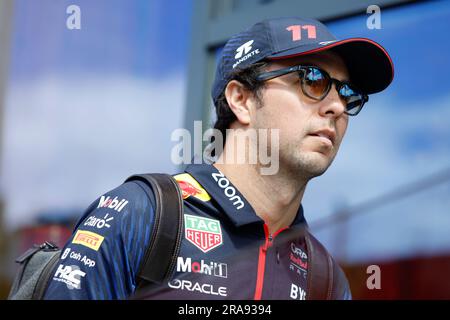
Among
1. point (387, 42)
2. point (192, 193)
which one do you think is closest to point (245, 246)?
point (192, 193)

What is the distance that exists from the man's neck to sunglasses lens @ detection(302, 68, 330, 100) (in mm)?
272

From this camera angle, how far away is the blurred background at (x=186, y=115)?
3949 mm

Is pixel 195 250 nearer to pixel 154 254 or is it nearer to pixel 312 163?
pixel 154 254

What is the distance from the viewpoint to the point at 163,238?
6.84 ft

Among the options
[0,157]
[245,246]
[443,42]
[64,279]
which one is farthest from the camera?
[0,157]

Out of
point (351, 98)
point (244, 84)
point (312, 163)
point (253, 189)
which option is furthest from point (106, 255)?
point (351, 98)

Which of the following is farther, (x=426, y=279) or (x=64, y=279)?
(x=426, y=279)

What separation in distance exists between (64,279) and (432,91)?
257 cm

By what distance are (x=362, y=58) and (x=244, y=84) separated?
0.41 metres

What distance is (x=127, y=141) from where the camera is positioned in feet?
16.2

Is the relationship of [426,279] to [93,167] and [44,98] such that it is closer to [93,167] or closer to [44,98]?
[93,167]

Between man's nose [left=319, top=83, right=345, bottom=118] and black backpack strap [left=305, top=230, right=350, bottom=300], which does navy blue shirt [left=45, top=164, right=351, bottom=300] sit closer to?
black backpack strap [left=305, top=230, right=350, bottom=300]

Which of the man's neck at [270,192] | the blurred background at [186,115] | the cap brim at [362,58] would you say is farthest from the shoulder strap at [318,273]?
A: the blurred background at [186,115]

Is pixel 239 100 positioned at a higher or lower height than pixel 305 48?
lower
